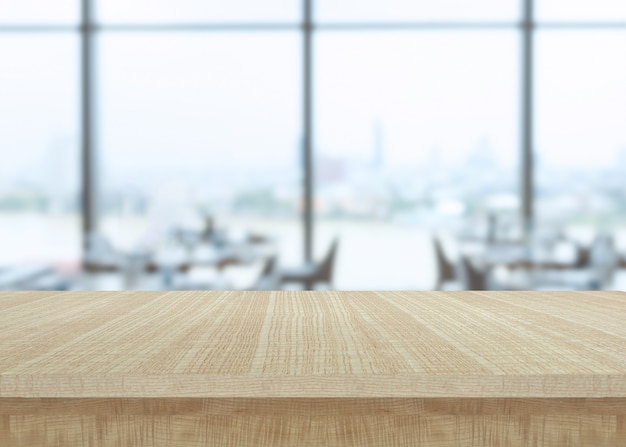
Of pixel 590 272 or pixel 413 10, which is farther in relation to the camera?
pixel 413 10

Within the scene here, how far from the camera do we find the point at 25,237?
233 inches

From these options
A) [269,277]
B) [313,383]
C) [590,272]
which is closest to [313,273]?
[269,277]

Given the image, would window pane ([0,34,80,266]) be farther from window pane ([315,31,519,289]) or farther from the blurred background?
window pane ([315,31,519,289])

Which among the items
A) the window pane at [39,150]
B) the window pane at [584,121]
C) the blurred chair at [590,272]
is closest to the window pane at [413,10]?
the window pane at [584,121]

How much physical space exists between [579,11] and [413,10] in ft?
4.20

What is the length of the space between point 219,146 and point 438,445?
523 centimetres

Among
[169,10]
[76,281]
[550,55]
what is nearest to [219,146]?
[169,10]

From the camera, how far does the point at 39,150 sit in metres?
5.93

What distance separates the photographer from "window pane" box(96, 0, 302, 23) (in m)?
5.76

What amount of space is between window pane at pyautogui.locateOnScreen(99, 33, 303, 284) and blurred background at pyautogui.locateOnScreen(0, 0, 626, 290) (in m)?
0.01

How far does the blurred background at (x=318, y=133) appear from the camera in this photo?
571 cm

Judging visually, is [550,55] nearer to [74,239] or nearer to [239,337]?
[74,239]

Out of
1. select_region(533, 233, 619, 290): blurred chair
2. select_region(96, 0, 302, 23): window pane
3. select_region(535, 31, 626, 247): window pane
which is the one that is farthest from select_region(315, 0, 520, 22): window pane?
select_region(533, 233, 619, 290): blurred chair

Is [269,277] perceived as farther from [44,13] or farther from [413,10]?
[44,13]
